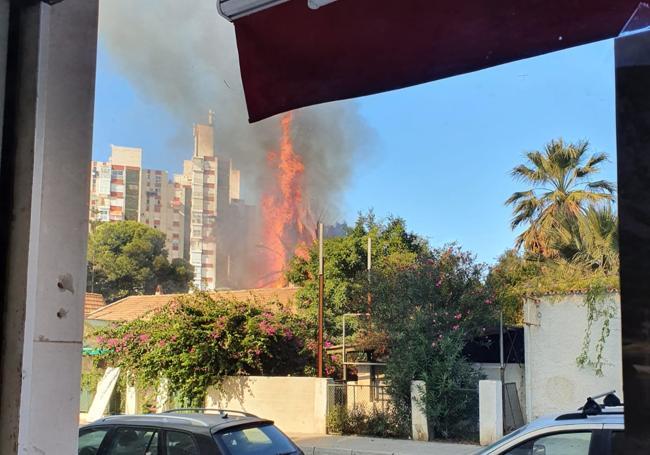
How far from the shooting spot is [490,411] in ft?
46.8

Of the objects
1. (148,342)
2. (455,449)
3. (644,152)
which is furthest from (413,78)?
(148,342)

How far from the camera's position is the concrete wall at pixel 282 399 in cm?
1644

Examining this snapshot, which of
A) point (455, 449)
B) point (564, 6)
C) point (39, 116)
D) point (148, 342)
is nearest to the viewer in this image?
point (564, 6)

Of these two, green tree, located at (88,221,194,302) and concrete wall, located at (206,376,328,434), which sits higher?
green tree, located at (88,221,194,302)

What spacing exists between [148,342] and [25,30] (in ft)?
55.2

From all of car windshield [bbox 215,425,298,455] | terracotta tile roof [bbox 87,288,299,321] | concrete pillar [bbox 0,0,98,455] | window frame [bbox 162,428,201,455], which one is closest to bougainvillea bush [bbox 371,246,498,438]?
car windshield [bbox 215,425,298,455]

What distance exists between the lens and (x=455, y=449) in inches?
528

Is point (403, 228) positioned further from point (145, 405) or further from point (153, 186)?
point (153, 186)

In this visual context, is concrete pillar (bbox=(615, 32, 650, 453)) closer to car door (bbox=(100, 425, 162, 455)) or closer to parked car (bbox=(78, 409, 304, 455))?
parked car (bbox=(78, 409, 304, 455))

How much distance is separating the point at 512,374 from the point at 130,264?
34.3 metres

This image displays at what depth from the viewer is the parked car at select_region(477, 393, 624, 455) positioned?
3959 mm

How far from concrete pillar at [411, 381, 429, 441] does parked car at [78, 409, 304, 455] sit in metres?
9.01

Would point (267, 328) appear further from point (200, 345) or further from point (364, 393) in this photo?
point (364, 393)

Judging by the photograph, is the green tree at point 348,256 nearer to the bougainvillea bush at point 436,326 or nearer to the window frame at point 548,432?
the bougainvillea bush at point 436,326
